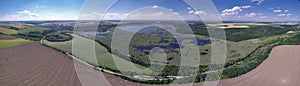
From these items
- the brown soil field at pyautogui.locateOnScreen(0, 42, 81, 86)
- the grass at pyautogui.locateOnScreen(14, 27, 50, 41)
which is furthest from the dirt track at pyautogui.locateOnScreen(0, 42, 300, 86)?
the grass at pyautogui.locateOnScreen(14, 27, 50, 41)

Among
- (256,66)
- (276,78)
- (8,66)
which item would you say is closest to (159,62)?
(256,66)

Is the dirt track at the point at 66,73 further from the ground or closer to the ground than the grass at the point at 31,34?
closer to the ground

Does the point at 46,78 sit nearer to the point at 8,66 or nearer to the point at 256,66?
the point at 8,66

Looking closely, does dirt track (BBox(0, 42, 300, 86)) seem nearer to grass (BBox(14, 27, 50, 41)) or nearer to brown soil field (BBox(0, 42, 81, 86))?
brown soil field (BBox(0, 42, 81, 86))

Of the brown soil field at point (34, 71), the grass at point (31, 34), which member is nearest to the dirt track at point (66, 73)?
the brown soil field at point (34, 71)

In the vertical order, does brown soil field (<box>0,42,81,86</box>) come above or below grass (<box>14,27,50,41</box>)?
below

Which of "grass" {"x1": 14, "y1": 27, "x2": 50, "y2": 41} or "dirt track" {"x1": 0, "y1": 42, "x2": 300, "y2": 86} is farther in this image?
"grass" {"x1": 14, "y1": 27, "x2": 50, "y2": 41}

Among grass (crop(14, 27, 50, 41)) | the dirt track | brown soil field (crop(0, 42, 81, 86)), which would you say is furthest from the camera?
grass (crop(14, 27, 50, 41))

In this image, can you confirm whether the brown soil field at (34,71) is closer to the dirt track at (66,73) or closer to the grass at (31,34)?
the dirt track at (66,73)

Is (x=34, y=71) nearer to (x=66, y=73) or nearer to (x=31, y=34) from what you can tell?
(x=66, y=73)
